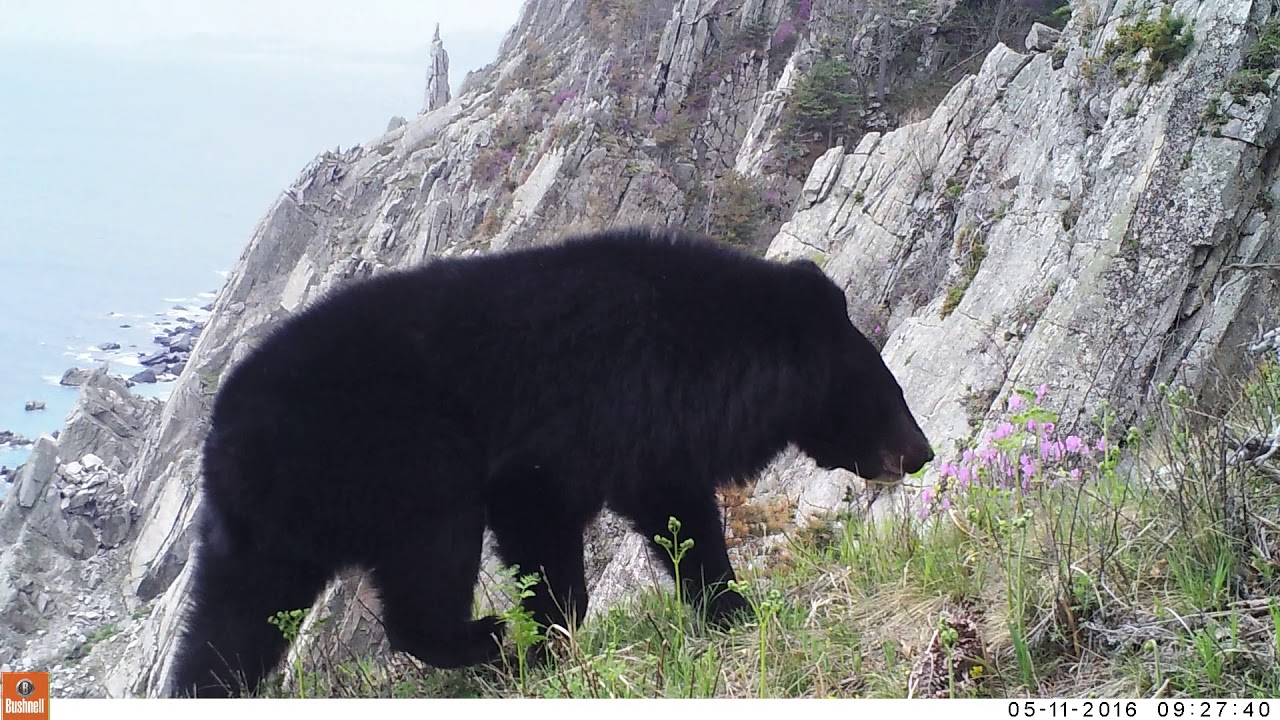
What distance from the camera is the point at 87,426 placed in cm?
3734

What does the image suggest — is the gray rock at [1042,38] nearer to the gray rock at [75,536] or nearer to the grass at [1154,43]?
the grass at [1154,43]

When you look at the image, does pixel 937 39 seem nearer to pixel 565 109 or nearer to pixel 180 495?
pixel 565 109

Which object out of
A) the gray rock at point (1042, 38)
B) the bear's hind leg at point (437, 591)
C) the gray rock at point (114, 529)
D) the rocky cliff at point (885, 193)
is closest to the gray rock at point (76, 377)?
the rocky cliff at point (885, 193)

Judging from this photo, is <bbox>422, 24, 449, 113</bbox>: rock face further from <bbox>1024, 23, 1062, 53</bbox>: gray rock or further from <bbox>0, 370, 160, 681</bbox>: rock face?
<bbox>1024, 23, 1062, 53</bbox>: gray rock

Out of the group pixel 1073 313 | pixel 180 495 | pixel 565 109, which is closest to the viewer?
pixel 1073 313

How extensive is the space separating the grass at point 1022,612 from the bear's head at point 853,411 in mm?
446

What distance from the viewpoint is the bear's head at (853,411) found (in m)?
3.59

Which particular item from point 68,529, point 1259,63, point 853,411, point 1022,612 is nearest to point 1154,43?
point 1259,63

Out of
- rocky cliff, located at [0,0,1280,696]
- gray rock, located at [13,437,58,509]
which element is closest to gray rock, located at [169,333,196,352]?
rocky cliff, located at [0,0,1280,696]

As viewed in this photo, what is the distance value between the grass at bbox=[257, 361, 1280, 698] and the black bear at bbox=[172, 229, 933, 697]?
0.31 m

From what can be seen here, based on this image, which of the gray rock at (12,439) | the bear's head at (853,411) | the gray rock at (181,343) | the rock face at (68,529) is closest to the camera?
the bear's head at (853,411)

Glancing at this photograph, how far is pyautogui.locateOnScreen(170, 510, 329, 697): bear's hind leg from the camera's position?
2.98m

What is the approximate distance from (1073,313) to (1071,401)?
1016 millimetres

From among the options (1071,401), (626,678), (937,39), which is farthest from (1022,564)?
(937,39)
